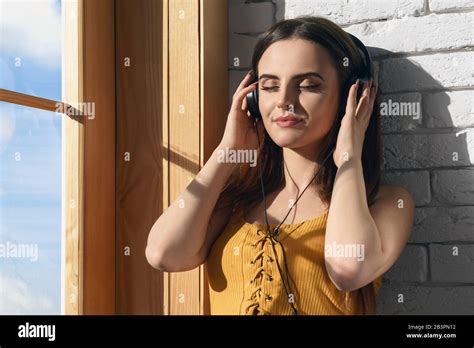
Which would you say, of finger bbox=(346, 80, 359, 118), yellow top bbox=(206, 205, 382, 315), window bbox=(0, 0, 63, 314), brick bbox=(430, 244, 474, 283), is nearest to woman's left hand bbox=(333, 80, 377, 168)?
finger bbox=(346, 80, 359, 118)

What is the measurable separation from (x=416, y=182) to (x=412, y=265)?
0.14 metres

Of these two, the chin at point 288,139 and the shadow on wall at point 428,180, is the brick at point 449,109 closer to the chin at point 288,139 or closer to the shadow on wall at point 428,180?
the shadow on wall at point 428,180

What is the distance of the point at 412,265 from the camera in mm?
1193

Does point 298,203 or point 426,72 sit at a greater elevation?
point 426,72

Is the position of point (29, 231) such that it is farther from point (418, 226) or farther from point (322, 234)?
point (418, 226)

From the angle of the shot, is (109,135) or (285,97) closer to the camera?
(285,97)

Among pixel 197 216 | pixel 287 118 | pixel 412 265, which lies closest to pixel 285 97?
pixel 287 118

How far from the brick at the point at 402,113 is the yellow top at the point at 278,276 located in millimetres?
202

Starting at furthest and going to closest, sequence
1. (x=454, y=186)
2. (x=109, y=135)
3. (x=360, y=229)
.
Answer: (x=109, y=135) → (x=454, y=186) → (x=360, y=229)

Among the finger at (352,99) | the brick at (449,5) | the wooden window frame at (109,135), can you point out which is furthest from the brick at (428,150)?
the wooden window frame at (109,135)

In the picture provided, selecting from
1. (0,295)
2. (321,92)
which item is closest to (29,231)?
(0,295)

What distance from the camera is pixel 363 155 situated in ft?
3.91

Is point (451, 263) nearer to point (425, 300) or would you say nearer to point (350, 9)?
point (425, 300)

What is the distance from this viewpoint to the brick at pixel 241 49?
4.22 feet
